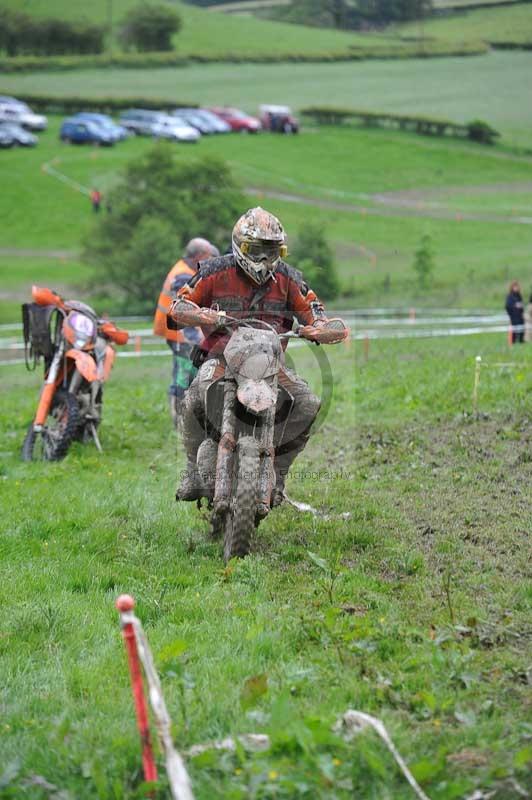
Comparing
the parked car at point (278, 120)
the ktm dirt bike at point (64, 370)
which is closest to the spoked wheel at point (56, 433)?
the ktm dirt bike at point (64, 370)

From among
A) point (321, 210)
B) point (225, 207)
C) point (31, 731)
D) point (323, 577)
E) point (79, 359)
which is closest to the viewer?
point (31, 731)

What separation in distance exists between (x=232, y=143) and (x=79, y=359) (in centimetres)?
6281

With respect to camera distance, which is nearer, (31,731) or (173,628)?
(31,731)

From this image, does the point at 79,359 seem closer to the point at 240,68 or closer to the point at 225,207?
the point at 225,207

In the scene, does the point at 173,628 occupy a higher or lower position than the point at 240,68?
lower

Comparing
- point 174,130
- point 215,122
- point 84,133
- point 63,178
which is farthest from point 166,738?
point 215,122

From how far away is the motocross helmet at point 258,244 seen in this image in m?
8.91

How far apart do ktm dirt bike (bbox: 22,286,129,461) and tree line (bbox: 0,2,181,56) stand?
232 feet

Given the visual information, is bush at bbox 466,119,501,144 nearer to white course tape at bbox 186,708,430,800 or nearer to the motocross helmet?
the motocross helmet

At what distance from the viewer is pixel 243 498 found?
8.36m

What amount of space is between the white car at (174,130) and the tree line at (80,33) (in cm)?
1282

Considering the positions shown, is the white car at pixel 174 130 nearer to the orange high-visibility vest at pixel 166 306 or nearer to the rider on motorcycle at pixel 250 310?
the orange high-visibility vest at pixel 166 306

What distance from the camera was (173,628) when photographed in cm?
720

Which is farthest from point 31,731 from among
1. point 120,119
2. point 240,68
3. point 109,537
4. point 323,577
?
point 240,68
